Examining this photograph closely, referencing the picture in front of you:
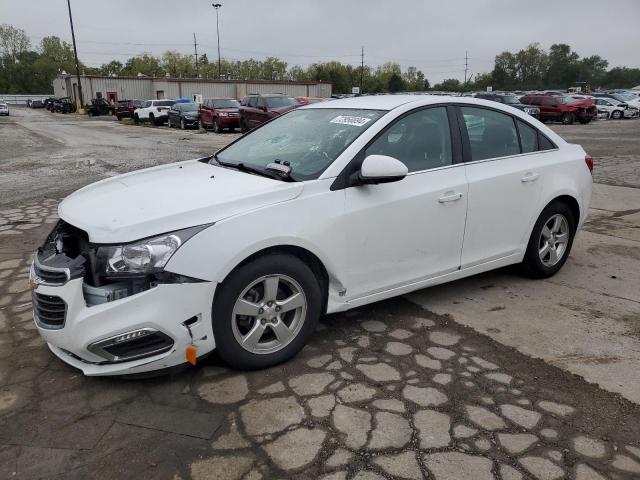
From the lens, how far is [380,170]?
3225 mm

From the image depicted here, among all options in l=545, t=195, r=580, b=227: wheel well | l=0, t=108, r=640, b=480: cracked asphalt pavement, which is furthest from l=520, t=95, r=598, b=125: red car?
l=0, t=108, r=640, b=480: cracked asphalt pavement

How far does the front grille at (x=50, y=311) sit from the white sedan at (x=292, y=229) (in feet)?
0.03

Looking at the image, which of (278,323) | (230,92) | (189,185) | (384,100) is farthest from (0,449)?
(230,92)

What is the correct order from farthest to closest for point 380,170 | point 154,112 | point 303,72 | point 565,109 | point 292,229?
1. point 303,72
2. point 154,112
3. point 565,109
4. point 380,170
5. point 292,229

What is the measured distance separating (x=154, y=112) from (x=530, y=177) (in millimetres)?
32086

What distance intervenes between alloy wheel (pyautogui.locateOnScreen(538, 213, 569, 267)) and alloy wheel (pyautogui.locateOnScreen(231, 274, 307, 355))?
2480 mm

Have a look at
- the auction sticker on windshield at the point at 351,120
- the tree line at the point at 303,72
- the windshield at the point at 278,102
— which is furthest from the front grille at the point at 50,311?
the tree line at the point at 303,72

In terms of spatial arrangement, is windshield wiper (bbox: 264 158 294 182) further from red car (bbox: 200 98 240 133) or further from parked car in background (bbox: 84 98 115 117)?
parked car in background (bbox: 84 98 115 117)

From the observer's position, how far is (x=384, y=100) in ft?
13.2

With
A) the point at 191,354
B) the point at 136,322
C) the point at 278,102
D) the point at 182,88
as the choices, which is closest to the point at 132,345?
the point at 136,322

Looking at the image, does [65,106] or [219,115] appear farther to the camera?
[65,106]

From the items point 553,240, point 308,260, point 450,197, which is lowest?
point 553,240

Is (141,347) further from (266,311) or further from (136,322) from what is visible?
(266,311)

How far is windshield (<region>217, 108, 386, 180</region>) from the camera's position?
3492mm
